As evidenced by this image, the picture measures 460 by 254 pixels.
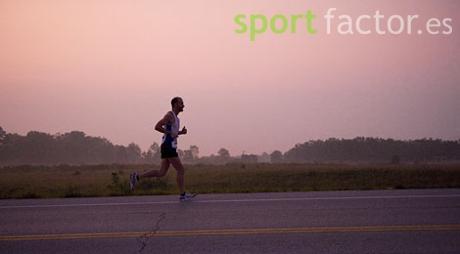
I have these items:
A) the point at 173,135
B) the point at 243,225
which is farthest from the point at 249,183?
the point at 243,225

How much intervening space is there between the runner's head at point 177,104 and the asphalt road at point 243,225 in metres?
1.81

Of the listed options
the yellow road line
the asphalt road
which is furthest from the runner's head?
the yellow road line

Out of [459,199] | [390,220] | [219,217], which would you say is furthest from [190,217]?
[459,199]

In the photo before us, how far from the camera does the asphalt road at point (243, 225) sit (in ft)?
17.0

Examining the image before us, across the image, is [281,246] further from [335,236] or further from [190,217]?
[190,217]

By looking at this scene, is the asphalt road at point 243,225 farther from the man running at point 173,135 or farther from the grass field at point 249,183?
the grass field at point 249,183

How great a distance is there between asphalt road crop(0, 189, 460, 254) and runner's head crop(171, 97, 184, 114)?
1.81 meters

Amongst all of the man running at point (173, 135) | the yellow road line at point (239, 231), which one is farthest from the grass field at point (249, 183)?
the yellow road line at point (239, 231)

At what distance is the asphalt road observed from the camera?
203 inches

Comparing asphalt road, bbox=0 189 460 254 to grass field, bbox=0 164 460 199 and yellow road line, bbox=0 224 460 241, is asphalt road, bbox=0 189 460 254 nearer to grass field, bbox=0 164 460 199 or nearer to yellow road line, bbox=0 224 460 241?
yellow road line, bbox=0 224 460 241

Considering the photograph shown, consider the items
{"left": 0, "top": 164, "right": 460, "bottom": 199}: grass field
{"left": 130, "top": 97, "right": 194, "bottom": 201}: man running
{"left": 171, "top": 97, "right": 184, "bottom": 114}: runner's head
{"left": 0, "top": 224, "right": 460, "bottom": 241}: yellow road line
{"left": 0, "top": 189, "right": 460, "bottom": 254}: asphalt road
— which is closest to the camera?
{"left": 0, "top": 189, "right": 460, "bottom": 254}: asphalt road

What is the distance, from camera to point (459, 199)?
8.32m

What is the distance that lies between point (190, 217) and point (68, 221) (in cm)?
188

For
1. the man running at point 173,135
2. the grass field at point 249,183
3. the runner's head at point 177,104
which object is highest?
the runner's head at point 177,104
